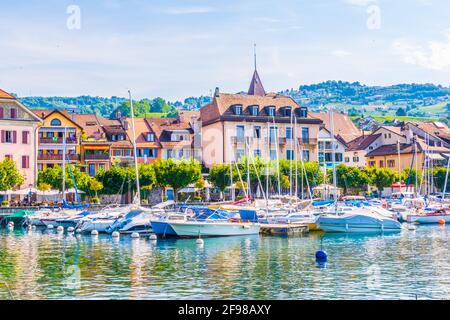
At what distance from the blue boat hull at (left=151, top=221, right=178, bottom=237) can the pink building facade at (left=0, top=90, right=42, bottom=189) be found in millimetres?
31093

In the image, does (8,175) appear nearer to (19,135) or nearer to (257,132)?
(19,135)

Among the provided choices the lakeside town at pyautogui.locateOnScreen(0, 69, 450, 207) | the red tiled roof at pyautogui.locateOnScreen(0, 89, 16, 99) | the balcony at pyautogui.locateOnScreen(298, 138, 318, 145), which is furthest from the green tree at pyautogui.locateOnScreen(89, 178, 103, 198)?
the balcony at pyautogui.locateOnScreen(298, 138, 318, 145)

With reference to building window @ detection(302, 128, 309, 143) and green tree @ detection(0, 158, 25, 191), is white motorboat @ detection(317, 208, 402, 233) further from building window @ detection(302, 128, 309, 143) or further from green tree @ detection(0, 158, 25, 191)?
building window @ detection(302, 128, 309, 143)

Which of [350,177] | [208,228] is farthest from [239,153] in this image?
[208,228]

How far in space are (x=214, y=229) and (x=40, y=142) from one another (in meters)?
40.0

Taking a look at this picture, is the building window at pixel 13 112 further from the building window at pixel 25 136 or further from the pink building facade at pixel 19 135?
the building window at pixel 25 136

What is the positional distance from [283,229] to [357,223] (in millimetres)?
6120

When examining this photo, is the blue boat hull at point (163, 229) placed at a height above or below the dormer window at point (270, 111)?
below

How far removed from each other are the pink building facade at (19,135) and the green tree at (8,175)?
177 inches

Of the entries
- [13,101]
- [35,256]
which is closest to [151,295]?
[35,256]

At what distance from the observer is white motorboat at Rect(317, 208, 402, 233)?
52062 millimetres

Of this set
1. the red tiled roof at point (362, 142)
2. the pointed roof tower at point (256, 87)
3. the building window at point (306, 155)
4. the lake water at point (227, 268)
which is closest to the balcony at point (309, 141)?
the building window at point (306, 155)

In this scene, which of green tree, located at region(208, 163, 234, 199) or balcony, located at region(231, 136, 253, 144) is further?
balcony, located at region(231, 136, 253, 144)

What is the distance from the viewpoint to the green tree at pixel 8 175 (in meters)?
67.9
